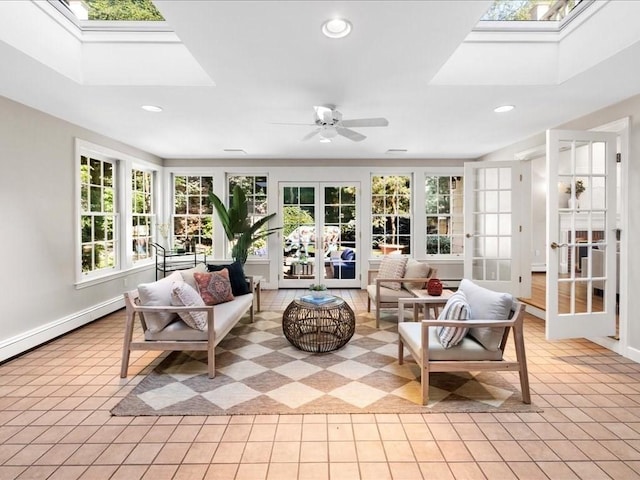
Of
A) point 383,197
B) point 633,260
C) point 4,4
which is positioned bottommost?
point 633,260

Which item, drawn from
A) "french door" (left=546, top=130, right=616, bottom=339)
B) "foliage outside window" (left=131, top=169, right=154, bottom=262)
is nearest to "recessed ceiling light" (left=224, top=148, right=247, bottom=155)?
"foliage outside window" (left=131, top=169, right=154, bottom=262)

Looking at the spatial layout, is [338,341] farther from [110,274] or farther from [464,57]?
[110,274]

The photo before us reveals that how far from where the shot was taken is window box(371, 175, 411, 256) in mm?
6707

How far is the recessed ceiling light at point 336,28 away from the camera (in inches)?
81.9

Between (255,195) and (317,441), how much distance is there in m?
5.28

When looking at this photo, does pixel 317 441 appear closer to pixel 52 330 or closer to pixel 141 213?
pixel 52 330

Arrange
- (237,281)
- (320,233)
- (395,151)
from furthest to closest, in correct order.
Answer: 1. (320,233)
2. (395,151)
3. (237,281)

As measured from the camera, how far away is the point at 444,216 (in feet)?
21.9

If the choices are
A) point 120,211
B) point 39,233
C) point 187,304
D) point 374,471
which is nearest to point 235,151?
point 120,211

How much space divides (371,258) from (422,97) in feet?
12.3

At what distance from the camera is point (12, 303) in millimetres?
3342

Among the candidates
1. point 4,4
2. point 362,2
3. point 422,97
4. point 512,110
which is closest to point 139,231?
point 4,4

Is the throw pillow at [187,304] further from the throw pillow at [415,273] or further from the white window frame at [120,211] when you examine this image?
the throw pillow at [415,273]

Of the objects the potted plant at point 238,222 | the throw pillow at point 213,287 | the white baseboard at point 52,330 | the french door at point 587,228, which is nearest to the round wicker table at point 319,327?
the throw pillow at point 213,287
